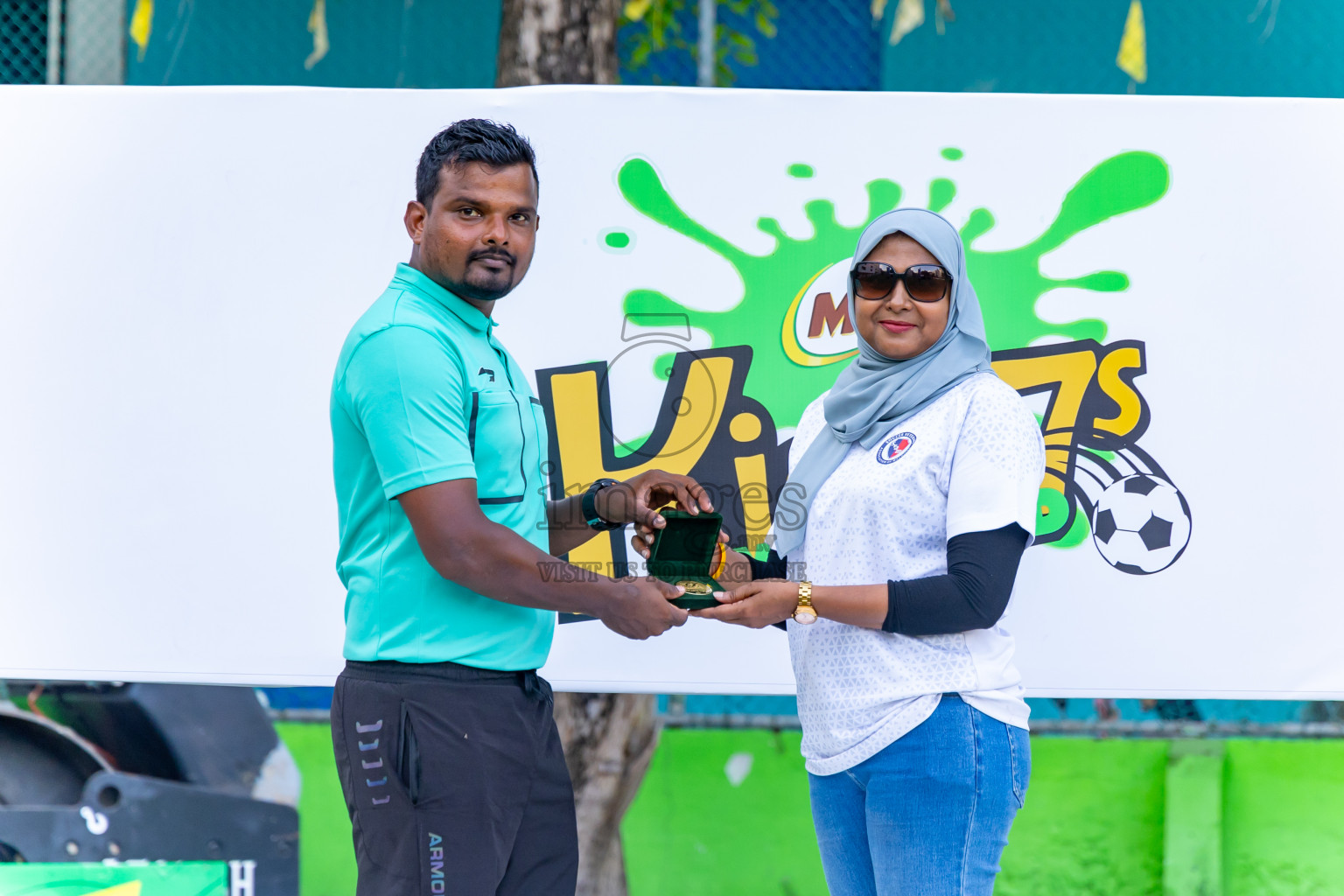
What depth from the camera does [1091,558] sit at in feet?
10.2

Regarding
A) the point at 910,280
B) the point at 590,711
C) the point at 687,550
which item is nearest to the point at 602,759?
the point at 590,711

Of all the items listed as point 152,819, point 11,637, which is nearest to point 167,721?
point 152,819

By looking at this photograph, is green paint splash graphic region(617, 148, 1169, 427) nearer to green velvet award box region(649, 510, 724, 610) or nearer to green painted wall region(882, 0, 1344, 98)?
green velvet award box region(649, 510, 724, 610)

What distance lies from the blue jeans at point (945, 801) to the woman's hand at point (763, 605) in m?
0.32

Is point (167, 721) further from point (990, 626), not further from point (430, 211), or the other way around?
point (990, 626)

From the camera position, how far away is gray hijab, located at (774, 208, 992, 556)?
2.17 meters

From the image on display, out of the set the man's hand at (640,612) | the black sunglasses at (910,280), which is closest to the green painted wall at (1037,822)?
the man's hand at (640,612)

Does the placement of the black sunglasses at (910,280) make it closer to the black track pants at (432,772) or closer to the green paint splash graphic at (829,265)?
the green paint splash graphic at (829,265)

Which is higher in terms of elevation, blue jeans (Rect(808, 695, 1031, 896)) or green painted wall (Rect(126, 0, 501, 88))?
green painted wall (Rect(126, 0, 501, 88))

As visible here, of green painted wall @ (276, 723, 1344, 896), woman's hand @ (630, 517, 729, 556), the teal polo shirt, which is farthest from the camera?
green painted wall @ (276, 723, 1344, 896)

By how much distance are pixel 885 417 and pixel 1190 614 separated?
143cm

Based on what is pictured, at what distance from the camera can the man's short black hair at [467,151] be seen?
216 cm

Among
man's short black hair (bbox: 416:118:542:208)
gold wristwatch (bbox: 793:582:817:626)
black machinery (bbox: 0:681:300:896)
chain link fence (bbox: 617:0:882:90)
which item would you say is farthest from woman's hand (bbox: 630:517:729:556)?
chain link fence (bbox: 617:0:882:90)

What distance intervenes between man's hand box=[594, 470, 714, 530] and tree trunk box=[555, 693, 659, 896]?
46.9 inches
